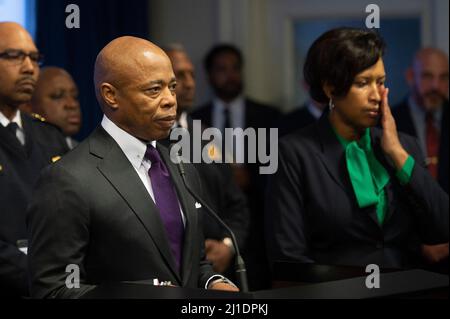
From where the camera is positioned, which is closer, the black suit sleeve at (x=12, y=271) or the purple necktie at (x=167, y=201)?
the purple necktie at (x=167, y=201)

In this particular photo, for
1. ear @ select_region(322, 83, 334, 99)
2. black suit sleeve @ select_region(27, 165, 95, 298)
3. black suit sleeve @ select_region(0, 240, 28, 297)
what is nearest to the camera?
black suit sleeve @ select_region(27, 165, 95, 298)

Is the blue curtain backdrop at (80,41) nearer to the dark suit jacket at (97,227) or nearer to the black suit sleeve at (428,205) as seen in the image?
the black suit sleeve at (428,205)

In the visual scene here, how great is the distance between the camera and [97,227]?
1905 mm

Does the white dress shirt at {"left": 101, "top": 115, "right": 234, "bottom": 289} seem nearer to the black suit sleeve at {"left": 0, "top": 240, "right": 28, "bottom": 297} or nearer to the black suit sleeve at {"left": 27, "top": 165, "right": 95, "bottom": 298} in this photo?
the black suit sleeve at {"left": 27, "top": 165, "right": 95, "bottom": 298}

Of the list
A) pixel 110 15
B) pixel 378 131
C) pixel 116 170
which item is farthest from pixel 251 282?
pixel 116 170

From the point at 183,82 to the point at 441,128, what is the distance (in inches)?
44.4

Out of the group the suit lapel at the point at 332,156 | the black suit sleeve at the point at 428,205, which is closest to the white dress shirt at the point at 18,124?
the suit lapel at the point at 332,156

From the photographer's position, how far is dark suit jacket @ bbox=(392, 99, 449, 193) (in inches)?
138

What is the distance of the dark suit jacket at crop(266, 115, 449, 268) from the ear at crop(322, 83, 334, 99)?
0.46ft

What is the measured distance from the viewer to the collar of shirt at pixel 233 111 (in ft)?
15.5

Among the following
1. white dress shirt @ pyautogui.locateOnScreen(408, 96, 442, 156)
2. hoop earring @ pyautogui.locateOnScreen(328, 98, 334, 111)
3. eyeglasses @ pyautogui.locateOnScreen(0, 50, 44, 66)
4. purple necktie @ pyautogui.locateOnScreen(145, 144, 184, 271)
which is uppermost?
white dress shirt @ pyautogui.locateOnScreen(408, 96, 442, 156)

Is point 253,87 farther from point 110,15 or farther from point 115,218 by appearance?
point 115,218

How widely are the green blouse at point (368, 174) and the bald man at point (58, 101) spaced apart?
1.34 meters

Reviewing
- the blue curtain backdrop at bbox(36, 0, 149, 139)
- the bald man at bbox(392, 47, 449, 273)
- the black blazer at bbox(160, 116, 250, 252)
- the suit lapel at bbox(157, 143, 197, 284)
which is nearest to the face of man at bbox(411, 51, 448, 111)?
the bald man at bbox(392, 47, 449, 273)
